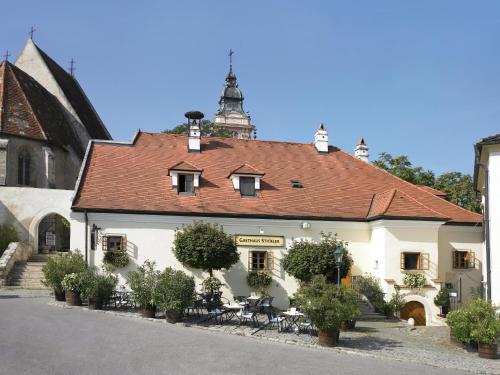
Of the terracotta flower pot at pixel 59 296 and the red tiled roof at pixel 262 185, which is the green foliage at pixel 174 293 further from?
the red tiled roof at pixel 262 185

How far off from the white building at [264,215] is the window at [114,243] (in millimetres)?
43

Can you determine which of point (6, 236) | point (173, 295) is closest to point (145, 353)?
point (173, 295)

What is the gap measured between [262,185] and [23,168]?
1674 centimetres

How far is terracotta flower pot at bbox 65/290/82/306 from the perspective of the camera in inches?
821

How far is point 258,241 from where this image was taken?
25.8 meters

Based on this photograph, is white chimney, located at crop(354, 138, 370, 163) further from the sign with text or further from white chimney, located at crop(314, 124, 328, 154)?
the sign with text

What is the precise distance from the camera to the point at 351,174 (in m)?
31.0

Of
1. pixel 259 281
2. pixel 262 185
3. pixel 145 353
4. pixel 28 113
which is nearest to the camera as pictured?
pixel 145 353

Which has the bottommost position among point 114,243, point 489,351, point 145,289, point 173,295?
point 489,351

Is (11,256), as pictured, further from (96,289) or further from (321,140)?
(321,140)

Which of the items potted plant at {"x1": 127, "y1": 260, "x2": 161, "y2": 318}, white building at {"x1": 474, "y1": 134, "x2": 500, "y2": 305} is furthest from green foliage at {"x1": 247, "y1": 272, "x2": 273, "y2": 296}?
white building at {"x1": 474, "y1": 134, "x2": 500, "y2": 305}

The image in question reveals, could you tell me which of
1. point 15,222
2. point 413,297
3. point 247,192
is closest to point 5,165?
point 15,222

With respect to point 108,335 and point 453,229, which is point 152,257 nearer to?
point 108,335

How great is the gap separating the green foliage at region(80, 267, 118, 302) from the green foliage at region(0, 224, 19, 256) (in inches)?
438
